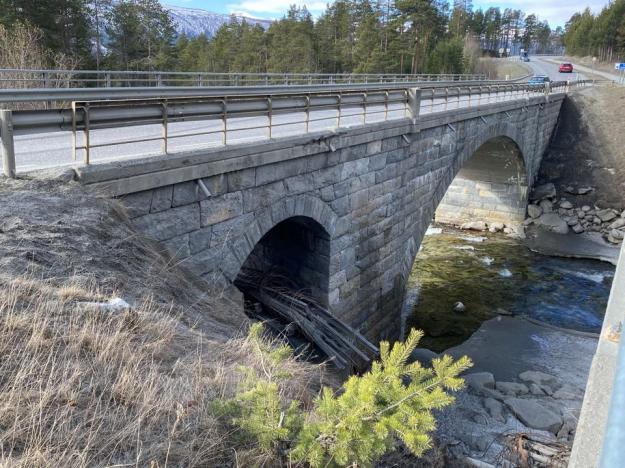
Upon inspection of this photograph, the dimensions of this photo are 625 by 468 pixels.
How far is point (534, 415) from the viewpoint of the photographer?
10.4 metres

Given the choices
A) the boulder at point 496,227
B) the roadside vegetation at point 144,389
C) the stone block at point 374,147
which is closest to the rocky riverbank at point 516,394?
the roadside vegetation at point 144,389

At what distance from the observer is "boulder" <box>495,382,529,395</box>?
12.1 metres

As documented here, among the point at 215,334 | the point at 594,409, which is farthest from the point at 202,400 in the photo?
the point at 594,409

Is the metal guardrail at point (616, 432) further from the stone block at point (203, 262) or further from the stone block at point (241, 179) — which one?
the stone block at point (241, 179)

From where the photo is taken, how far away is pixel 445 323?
684 inches

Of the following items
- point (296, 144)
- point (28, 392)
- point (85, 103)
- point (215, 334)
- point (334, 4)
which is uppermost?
point (334, 4)

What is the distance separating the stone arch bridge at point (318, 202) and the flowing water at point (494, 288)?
3.99 metres

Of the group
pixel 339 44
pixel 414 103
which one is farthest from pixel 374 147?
pixel 339 44

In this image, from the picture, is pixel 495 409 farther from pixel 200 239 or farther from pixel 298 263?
pixel 200 239

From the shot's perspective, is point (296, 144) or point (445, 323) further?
point (445, 323)

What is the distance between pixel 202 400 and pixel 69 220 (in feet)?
8.89

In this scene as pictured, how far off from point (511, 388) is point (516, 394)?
0.21m

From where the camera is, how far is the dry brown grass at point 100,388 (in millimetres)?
2908

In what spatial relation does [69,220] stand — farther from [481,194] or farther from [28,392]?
[481,194]
